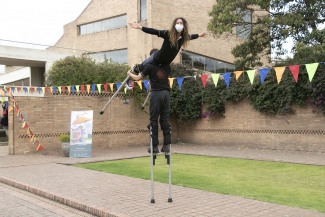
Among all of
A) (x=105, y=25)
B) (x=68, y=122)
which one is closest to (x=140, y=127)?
Answer: (x=68, y=122)

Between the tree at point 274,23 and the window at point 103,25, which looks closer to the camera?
the tree at point 274,23

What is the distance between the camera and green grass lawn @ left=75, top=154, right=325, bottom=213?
258 inches

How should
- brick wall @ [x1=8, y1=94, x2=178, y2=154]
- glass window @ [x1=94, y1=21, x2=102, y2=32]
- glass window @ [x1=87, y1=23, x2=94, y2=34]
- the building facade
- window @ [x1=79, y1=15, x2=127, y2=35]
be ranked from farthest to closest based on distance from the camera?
glass window @ [x1=87, y1=23, x2=94, y2=34], glass window @ [x1=94, y1=21, x2=102, y2=32], window @ [x1=79, y1=15, x2=127, y2=35], the building facade, brick wall @ [x1=8, y1=94, x2=178, y2=154]

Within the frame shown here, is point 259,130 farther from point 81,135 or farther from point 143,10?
point 143,10

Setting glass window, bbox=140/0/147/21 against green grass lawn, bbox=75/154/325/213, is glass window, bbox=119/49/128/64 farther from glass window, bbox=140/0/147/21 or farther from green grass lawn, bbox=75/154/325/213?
green grass lawn, bbox=75/154/325/213

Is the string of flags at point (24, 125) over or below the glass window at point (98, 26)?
below

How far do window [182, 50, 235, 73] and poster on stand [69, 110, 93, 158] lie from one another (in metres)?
13.4

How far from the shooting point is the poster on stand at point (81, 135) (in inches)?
545

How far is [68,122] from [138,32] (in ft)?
43.3

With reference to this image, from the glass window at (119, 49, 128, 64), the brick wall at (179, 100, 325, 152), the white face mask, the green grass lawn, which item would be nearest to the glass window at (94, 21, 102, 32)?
the glass window at (119, 49, 128, 64)

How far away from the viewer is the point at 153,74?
19.1 ft

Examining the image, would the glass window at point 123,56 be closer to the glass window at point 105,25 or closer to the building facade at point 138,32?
the building facade at point 138,32

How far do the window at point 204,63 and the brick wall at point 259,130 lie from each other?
8539 millimetres

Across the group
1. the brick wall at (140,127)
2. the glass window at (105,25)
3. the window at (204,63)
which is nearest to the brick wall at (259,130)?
the brick wall at (140,127)
